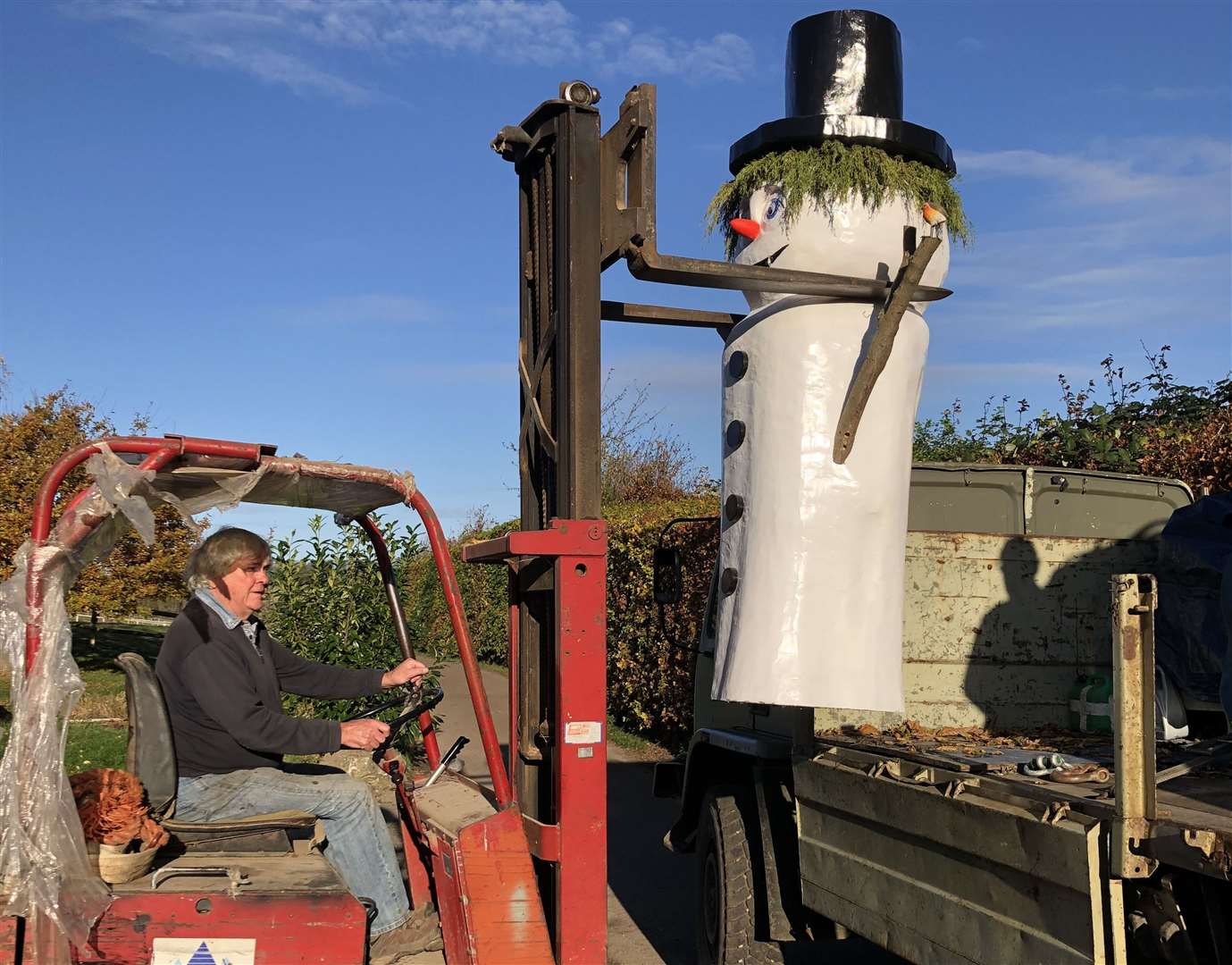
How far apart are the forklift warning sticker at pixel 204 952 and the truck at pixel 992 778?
2.17 meters

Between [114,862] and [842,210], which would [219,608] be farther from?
[842,210]

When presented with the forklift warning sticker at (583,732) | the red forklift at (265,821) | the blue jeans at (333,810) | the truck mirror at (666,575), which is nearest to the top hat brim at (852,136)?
the red forklift at (265,821)

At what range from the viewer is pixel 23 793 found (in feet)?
11.2

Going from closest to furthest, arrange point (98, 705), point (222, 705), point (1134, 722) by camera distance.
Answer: point (1134, 722) → point (222, 705) → point (98, 705)

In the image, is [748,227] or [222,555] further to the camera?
[748,227]

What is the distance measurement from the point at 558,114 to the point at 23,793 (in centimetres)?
308

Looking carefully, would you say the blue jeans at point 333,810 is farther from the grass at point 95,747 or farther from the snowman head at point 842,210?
the grass at point 95,747

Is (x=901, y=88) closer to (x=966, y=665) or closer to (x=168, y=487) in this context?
(x=966, y=665)

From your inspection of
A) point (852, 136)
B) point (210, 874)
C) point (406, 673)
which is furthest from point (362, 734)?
point (852, 136)

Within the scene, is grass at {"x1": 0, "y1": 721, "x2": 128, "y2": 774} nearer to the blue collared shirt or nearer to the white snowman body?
the blue collared shirt

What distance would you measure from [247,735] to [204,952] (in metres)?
0.80

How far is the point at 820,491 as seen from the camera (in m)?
4.53

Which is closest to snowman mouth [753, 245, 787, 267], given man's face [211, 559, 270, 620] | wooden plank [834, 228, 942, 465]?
wooden plank [834, 228, 942, 465]

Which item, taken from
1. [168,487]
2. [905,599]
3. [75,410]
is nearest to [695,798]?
[905,599]
